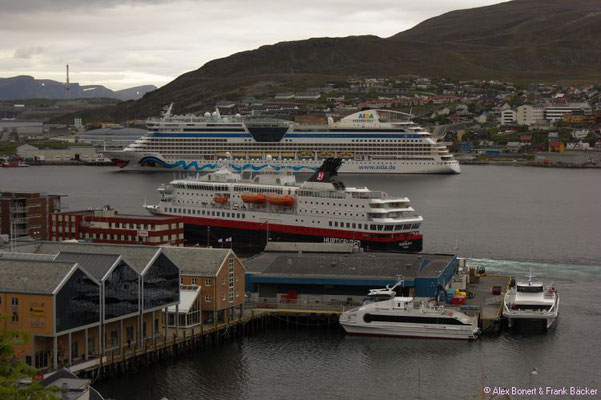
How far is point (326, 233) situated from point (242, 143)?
184ft

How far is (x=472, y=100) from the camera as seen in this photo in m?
157

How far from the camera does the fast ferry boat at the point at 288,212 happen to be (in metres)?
41.7

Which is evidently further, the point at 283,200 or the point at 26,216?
the point at 283,200

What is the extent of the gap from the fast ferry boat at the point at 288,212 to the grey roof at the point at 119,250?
11576 mm

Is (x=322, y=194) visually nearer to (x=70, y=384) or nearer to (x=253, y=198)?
(x=253, y=198)

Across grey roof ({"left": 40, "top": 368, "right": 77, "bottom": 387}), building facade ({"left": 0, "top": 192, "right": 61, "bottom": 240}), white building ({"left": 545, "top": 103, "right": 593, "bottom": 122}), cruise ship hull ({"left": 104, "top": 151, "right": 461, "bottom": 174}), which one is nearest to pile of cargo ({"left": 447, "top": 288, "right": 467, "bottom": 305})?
grey roof ({"left": 40, "top": 368, "right": 77, "bottom": 387})

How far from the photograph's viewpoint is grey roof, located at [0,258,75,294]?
2352 cm

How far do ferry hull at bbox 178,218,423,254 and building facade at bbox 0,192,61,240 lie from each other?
251 inches

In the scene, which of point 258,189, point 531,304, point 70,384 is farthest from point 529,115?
point 70,384

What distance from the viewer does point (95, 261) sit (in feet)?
83.1

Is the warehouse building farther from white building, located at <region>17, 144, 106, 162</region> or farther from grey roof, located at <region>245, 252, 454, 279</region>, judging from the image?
white building, located at <region>17, 144, 106, 162</region>

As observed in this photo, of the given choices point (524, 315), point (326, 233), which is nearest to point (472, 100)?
point (326, 233)

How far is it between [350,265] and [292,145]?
64.7 metres

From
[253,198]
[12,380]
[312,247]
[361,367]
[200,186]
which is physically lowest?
[361,367]
